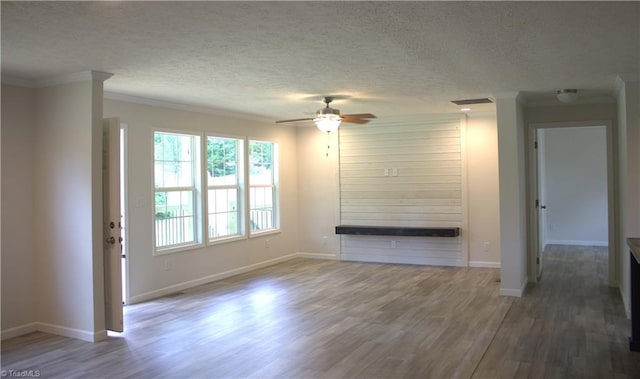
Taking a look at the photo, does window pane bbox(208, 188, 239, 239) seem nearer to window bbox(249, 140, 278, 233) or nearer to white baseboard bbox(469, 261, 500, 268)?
window bbox(249, 140, 278, 233)

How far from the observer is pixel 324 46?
11.8ft

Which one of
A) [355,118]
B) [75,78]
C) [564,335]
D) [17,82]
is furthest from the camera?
[355,118]

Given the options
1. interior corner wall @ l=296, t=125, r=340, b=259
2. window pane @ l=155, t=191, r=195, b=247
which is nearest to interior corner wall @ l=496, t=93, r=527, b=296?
interior corner wall @ l=296, t=125, r=340, b=259

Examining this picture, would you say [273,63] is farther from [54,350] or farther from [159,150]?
[54,350]

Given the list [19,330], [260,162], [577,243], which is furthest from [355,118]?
[577,243]

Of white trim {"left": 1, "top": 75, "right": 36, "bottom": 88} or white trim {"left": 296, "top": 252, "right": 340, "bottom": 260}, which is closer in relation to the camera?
white trim {"left": 1, "top": 75, "right": 36, "bottom": 88}

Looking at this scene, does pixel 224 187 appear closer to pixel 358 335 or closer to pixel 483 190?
pixel 358 335

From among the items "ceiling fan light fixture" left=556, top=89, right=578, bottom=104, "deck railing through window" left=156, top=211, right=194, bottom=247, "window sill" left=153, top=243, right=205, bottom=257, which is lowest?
"window sill" left=153, top=243, right=205, bottom=257

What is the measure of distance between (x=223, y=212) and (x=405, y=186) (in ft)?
9.57

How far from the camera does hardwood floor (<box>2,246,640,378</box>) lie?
3541mm

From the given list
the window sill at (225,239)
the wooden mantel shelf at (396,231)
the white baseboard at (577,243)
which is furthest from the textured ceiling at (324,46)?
the white baseboard at (577,243)

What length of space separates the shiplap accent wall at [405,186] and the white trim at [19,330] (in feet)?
16.0

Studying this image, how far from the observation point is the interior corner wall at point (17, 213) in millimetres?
4418

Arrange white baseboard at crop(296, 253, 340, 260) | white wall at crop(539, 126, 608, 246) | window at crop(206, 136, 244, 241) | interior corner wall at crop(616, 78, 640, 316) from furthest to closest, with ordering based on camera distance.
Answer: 1. white wall at crop(539, 126, 608, 246)
2. white baseboard at crop(296, 253, 340, 260)
3. window at crop(206, 136, 244, 241)
4. interior corner wall at crop(616, 78, 640, 316)
